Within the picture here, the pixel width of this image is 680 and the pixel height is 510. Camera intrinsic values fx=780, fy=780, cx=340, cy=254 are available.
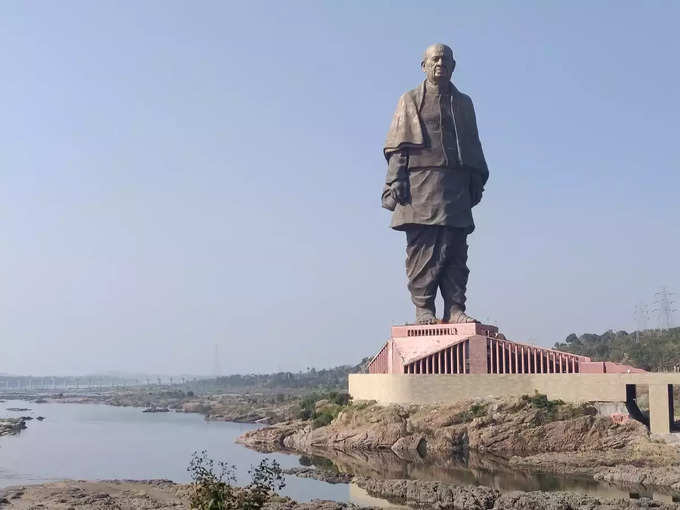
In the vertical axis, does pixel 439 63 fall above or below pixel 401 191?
above

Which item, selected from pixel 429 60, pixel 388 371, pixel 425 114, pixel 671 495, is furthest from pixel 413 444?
pixel 429 60

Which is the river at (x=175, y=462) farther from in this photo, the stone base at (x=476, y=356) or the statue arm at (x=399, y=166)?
the statue arm at (x=399, y=166)

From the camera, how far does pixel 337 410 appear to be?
200ft

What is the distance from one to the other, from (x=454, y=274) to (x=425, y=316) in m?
3.92

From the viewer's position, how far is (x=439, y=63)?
59469 mm

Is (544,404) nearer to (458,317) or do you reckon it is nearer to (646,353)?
(458,317)

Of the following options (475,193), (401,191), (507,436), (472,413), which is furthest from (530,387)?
(401,191)

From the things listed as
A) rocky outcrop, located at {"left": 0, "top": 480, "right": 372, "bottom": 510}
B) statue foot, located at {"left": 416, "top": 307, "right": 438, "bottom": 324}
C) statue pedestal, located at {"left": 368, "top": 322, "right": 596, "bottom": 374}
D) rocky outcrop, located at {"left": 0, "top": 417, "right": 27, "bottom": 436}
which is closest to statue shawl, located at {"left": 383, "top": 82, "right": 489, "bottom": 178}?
statue foot, located at {"left": 416, "top": 307, "right": 438, "bottom": 324}

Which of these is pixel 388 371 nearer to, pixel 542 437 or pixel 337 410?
pixel 337 410

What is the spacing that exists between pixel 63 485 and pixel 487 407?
85.2 feet

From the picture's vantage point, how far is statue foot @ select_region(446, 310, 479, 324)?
57.4m

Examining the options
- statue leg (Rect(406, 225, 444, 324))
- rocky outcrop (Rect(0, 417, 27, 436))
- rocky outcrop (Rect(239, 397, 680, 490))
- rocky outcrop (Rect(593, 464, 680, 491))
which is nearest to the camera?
rocky outcrop (Rect(593, 464, 680, 491))

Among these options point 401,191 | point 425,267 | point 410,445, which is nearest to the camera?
point 410,445

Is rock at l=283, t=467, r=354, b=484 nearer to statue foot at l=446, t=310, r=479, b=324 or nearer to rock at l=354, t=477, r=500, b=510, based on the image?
rock at l=354, t=477, r=500, b=510
